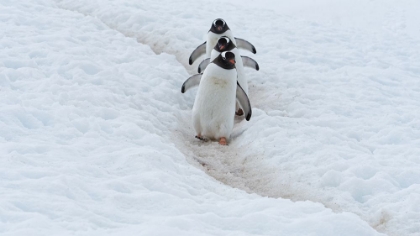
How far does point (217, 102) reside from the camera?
7.16 m

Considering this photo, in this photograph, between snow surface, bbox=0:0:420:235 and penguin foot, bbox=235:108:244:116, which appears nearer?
snow surface, bbox=0:0:420:235

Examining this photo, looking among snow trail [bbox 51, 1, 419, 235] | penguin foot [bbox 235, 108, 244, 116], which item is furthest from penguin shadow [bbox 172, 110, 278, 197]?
penguin foot [bbox 235, 108, 244, 116]

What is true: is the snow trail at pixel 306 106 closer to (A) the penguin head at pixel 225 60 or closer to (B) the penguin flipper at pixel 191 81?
(B) the penguin flipper at pixel 191 81

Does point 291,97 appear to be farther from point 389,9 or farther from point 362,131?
point 389,9

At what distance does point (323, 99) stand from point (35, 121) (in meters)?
4.35

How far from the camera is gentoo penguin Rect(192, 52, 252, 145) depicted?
7.15 m

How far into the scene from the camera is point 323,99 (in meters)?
8.53

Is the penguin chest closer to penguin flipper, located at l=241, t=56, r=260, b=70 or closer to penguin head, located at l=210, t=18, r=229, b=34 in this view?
penguin head, located at l=210, t=18, r=229, b=34

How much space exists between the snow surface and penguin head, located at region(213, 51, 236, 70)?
30.8 inches

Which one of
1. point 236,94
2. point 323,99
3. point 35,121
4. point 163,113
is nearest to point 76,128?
point 35,121

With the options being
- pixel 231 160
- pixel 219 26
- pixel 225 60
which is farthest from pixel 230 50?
pixel 231 160

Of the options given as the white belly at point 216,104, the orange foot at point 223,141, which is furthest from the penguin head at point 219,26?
the orange foot at point 223,141

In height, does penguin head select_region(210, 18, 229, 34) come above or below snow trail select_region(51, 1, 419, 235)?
above

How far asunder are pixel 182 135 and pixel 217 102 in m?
0.59
